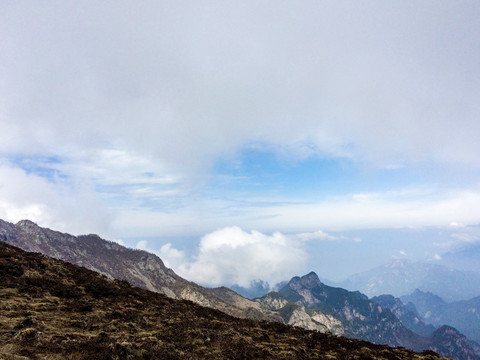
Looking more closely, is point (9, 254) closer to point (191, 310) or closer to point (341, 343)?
point (191, 310)

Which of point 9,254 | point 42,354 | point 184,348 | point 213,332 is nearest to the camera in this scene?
point 42,354

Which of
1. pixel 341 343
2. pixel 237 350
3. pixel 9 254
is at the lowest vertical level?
pixel 341 343

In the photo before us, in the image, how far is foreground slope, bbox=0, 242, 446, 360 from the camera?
56.4 feet

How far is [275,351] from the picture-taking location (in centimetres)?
2289

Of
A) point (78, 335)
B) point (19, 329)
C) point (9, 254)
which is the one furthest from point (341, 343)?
point (9, 254)

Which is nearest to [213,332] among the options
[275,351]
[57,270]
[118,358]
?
[275,351]

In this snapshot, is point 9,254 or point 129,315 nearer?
point 129,315

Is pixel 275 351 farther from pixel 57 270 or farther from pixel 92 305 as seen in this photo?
pixel 57 270

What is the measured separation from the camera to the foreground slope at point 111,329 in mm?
17188

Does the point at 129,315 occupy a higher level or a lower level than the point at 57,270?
lower

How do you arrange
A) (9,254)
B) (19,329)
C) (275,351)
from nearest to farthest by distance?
1. (19,329)
2. (275,351)
3. (9,254)

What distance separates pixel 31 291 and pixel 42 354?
14.4 metres

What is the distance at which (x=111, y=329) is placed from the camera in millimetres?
21531

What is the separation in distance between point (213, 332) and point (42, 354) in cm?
1380
